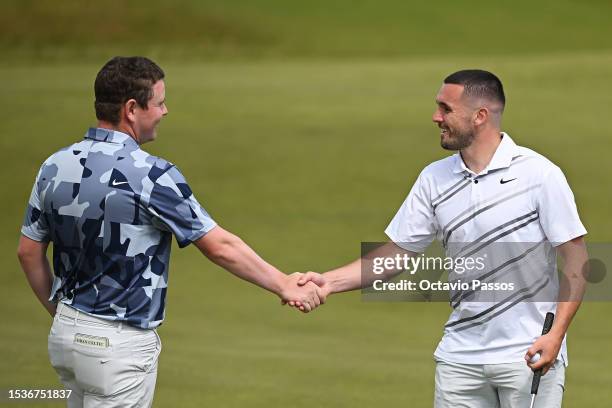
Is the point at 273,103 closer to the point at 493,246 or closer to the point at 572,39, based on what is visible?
the point at 572,39

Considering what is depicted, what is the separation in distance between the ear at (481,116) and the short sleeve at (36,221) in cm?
220

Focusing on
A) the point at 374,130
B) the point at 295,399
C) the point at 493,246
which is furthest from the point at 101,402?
the point at 374,130

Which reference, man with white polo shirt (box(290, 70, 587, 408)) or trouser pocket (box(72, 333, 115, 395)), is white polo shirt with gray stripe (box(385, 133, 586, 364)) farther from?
trouser pocket (box(72, 333, 115, 395))

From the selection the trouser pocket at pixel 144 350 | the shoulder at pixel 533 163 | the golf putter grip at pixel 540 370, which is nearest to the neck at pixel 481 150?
the shoulder at pixel 533 163

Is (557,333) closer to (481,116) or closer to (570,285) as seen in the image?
(570,285)

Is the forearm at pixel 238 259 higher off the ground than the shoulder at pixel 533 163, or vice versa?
the shoulder at pixel 533 163

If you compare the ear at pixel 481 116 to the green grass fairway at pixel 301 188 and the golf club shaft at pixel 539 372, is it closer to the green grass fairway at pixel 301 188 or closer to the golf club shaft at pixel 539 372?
the golf club shaft at pixel 539 372

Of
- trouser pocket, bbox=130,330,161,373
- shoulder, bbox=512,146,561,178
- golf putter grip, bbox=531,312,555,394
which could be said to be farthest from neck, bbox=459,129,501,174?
trouser pocket, bbox=130,330,161,373

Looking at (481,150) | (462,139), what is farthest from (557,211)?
(462,139)

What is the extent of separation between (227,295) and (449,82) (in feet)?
29.8

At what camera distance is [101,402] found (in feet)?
19.6

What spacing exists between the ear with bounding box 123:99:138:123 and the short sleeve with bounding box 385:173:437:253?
1544 millimetres

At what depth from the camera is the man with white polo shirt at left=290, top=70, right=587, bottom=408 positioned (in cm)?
634

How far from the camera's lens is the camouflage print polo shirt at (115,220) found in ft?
19.3
